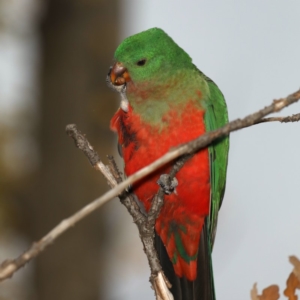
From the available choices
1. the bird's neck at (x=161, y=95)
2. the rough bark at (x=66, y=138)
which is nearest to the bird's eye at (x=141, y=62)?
the bird's neck at (x=161, y=95)

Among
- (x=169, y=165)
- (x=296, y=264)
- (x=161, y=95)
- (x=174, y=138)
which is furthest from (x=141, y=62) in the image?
(x=296, y=264)

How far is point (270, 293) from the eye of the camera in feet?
6.38

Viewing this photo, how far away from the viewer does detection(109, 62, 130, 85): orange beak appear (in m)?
3.51

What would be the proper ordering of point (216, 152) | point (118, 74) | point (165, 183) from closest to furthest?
point (165, 183) < point (118, 74) < point (216, 152)

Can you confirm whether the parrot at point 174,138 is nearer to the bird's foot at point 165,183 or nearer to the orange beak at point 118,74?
the orange beak at point 118,74

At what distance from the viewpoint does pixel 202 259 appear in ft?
12.2

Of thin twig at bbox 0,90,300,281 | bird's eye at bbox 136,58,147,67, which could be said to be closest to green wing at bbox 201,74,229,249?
bird's eye at bbox 136,58,147,67

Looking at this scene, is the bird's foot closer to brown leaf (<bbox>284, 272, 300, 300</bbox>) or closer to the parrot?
the parrot

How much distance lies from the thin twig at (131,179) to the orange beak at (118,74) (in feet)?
5.22

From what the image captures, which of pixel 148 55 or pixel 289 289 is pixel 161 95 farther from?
pixel 289 289

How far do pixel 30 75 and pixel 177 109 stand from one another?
3.93 metres

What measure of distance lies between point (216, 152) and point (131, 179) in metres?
1.89

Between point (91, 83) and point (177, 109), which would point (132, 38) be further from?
point (91, 83)

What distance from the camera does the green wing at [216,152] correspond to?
11.9ft
